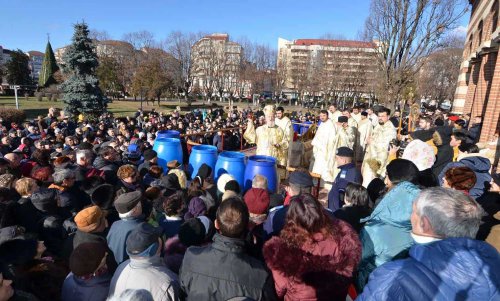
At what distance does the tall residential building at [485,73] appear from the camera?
8.34m

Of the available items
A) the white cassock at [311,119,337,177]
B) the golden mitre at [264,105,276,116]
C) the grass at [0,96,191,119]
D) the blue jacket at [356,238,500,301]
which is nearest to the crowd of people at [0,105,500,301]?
the blue jacket at [356,238,500,301]

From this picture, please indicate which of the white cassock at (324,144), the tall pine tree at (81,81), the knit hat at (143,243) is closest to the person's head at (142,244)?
the knit hat at (143,243)

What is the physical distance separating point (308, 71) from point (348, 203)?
52.1 metres

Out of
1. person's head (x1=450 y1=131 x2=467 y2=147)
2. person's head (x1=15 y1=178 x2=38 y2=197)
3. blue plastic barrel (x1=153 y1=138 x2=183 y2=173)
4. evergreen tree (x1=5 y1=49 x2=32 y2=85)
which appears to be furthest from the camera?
evergreen tree (x1=5 y1=49 x2=32 y2=85)

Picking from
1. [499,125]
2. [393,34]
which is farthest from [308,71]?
[499,125]

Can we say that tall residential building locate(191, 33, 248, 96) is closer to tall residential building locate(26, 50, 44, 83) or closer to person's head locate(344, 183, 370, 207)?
tall residential building locate(26, 50, 44, 83)

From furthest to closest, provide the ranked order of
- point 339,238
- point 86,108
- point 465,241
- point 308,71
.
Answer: point 308,71
point 86,108
point 339,238
point 465,241

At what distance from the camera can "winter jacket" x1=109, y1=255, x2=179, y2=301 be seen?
2125mm

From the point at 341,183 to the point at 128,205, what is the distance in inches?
109

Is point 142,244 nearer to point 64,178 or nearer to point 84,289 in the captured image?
point 84,289

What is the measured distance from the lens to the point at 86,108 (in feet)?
63.9

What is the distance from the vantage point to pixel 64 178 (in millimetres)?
4148

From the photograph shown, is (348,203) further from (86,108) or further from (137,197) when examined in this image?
(86,108)

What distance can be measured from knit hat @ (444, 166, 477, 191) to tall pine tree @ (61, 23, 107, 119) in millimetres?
20295
